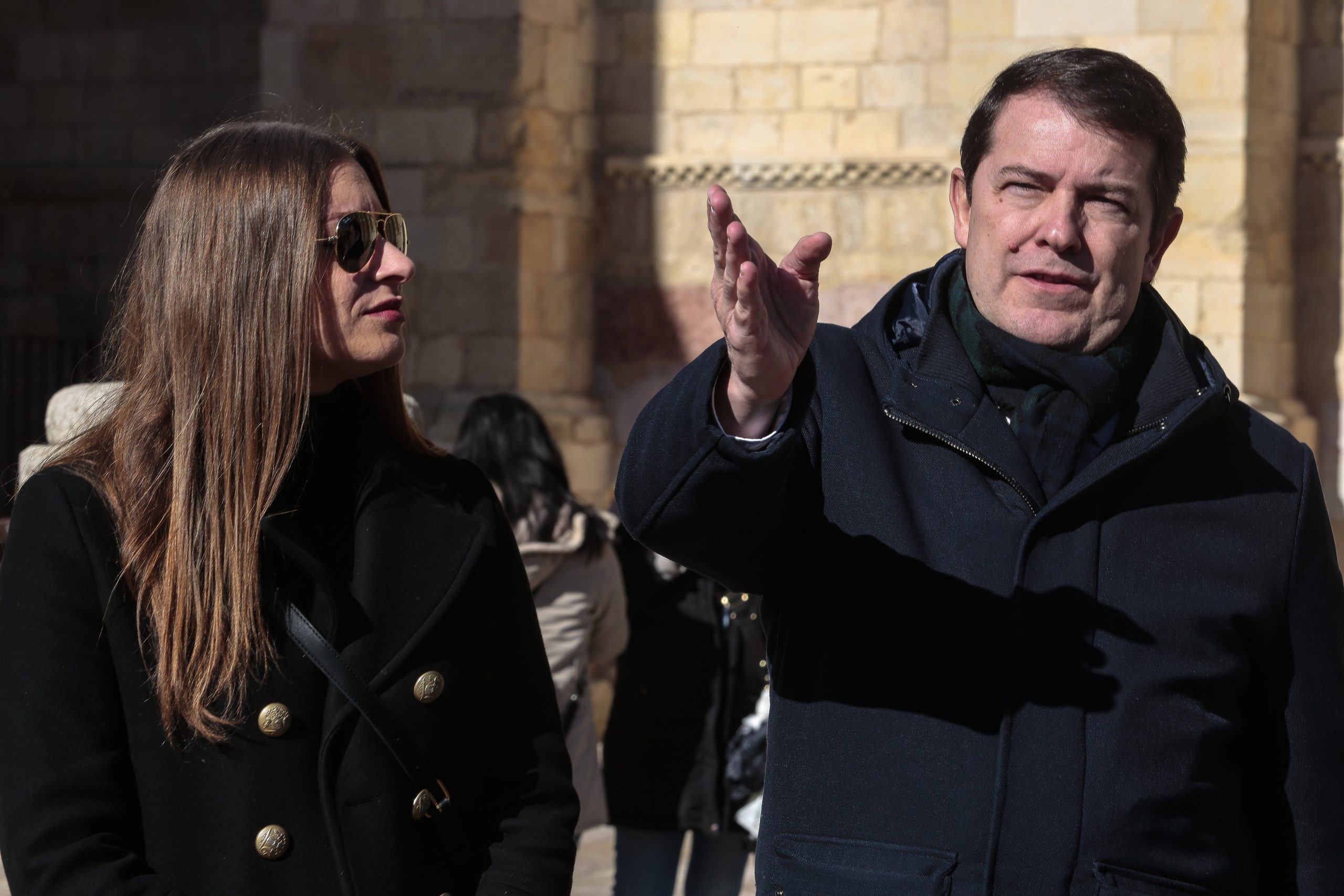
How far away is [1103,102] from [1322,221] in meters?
6.77

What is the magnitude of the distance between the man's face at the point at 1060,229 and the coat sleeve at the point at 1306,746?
38cm

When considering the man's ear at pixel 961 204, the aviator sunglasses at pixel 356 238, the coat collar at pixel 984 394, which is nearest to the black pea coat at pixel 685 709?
the man's ear at pixel 961 204

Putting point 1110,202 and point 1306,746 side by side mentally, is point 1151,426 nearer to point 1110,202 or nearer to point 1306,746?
point 1110,202

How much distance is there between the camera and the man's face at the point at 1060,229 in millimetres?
2219

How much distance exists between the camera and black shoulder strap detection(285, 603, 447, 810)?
2088mm

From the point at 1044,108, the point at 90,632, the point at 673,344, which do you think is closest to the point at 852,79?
the point at 673,344

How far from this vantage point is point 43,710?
1.98 m

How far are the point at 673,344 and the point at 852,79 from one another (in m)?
1.65

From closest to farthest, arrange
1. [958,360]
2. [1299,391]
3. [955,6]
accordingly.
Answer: [958,360] → [955,6] → [1299,391]

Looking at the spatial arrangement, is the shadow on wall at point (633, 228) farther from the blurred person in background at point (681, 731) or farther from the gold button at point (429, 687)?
the gold button at point (429, 687)

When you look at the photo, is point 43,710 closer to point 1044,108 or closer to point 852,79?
point 1044,108

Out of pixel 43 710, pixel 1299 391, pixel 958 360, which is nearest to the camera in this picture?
pixel 43 710

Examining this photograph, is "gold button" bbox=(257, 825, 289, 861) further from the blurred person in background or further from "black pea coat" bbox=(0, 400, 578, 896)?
the blurred person in background

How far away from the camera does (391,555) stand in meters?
2.22
